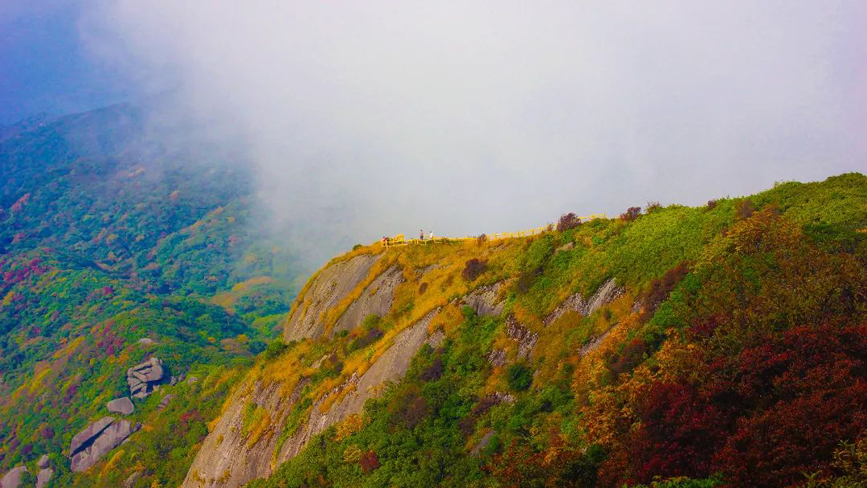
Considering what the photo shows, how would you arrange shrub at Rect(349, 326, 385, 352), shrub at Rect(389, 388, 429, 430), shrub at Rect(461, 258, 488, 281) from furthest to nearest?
shrub at Rect(349, 326, 385, 352), shrub at Rect(461, 258, 488, 281), shrub at Rect(389, 388, 429, 430)

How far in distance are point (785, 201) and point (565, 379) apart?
15.3 m

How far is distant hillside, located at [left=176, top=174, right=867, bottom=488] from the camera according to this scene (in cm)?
2591

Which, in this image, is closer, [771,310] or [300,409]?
[771,310]

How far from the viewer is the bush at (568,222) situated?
168 ft

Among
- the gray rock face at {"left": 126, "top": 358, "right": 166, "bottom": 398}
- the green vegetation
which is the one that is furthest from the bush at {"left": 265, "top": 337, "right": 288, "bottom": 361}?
the gray rock face at {"left": 126, "top": 358, "right": 166, "bottom": 398}

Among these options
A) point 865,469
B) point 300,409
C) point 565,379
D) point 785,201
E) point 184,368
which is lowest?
point 865,469

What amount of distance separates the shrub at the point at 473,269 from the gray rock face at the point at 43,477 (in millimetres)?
141256

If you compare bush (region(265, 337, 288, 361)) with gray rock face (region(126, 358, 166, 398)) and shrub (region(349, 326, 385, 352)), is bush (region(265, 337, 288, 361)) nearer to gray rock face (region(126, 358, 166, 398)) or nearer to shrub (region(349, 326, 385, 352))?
shrub (region(349, 326, 385, 352))

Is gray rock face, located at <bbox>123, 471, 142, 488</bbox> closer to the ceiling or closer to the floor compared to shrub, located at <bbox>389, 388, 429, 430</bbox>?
closer to the ceiling

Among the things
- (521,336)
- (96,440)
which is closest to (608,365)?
(521,336)

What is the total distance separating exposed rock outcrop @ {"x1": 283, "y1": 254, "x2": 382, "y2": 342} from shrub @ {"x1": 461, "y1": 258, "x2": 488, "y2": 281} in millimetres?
17797

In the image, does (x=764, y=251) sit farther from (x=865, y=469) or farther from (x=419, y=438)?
(x=419, y=438)

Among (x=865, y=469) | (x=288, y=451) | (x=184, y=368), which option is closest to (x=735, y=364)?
(x=865, y=469)

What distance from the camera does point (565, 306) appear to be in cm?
4312
